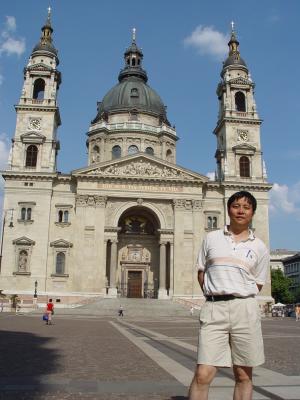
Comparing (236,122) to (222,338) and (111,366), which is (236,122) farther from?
(222,338)

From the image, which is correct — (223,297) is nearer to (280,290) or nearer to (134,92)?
(134,92)

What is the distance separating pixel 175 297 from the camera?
49.0m

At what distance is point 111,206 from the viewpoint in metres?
51.5

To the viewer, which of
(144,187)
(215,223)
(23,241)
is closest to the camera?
(23,241)

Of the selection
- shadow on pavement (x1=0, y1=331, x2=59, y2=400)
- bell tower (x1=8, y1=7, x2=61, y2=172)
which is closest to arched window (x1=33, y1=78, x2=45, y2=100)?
bell tower (x1=8, y1=7, x2=61, y2=172)

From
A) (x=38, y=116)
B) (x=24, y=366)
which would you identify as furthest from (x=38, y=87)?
(x=24, y=366)

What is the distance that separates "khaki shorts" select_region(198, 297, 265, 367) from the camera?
14.9 feet

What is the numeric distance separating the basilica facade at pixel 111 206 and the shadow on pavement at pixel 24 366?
35.0 metres

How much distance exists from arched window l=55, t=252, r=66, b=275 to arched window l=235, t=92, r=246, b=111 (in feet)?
90.3

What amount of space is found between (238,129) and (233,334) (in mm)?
53085

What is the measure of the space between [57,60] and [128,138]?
13.1m

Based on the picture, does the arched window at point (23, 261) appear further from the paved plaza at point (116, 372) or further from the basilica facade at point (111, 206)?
the paved plaza at point (116, 372)

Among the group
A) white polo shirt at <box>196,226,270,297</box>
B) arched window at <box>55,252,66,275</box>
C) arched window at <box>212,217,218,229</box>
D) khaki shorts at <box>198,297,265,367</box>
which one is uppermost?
arched window at <box>212,217,218,229</box>

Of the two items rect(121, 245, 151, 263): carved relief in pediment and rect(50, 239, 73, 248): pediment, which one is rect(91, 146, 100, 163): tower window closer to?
rect(121, 245, 151, 263): carved relief in pediment
